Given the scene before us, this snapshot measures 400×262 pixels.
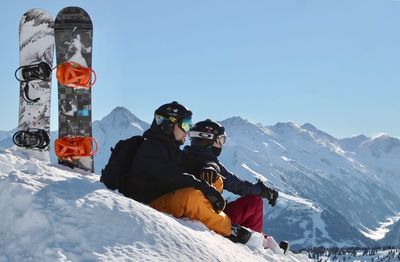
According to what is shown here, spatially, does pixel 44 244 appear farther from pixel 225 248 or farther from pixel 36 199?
pixel 225 248

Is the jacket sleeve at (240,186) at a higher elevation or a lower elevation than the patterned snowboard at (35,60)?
lower

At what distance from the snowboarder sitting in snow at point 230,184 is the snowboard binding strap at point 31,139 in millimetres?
3340

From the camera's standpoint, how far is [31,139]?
10.7 meters

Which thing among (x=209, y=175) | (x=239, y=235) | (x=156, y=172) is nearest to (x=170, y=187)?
(x=156, y=172)

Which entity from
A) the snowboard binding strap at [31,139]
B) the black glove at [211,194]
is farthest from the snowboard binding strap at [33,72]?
the black glove at [211,194]

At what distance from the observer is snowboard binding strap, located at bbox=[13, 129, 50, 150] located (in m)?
10.6

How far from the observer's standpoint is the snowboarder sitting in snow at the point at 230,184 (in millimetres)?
8938

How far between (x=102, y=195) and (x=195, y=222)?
1.54 meters

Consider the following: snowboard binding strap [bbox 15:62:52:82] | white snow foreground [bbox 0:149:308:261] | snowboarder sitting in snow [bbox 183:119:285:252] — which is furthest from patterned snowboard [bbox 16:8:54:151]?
white snow foreground [bbox 0:149:308:261]

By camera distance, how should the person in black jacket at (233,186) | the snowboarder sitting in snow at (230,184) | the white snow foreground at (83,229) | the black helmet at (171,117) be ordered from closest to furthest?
the white snow foreground at (83,229), the black helmet at (171,117), the snowboarder sitting in snow at (230,184), the person in black jacket at (233,186)

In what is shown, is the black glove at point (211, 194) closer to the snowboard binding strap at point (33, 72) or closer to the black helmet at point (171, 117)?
the black helmet at point (171, 117)

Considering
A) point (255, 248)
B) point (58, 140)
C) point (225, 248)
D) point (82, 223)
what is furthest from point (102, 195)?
point (58, 140)

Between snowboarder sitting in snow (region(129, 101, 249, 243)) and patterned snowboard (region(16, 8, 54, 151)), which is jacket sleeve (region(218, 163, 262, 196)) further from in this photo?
patterned snowboard (region(16, 8, 54, 151))

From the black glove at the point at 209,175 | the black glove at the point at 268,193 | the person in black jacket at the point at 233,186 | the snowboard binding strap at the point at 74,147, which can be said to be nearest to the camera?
the black glove at the point at 209,175
